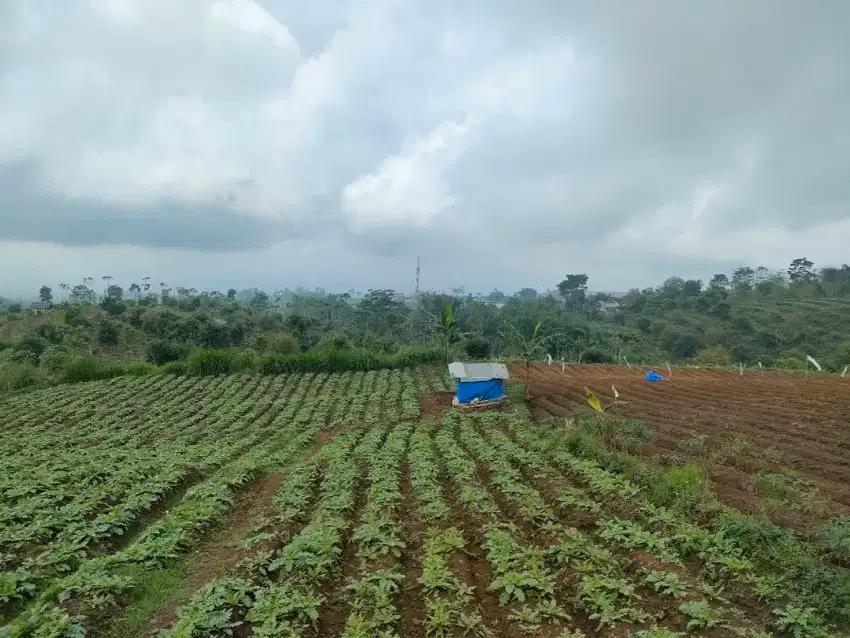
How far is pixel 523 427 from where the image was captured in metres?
17.8

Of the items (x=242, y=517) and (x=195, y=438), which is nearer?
(x=242, y=517)

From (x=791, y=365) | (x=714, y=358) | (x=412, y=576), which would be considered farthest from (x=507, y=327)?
→ (x=412, y=576)

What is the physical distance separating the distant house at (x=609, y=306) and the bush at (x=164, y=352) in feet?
230

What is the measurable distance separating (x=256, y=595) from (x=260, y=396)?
2452cm

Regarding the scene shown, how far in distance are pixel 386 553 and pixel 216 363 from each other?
111ft

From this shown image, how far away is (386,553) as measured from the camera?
7910mm

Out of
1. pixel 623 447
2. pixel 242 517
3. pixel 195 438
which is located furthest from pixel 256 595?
pixel 195 438

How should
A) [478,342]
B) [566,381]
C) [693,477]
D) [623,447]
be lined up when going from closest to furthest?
[693,477]
[623,447]
[566,381]
[478,342]

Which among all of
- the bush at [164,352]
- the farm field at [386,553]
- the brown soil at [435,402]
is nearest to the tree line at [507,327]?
the bush at [164,352]

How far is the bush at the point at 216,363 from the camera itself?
37.7 metres

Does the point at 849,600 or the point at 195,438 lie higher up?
the point at 849,600

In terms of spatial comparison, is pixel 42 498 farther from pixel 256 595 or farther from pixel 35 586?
pixel 256 595

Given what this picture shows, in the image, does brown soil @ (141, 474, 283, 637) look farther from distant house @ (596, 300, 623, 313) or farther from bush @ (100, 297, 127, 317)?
distant house @ (596, 300, 623, 313)

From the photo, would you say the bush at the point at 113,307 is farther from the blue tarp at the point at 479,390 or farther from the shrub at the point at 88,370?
the blue tarp at the point at 479,390
